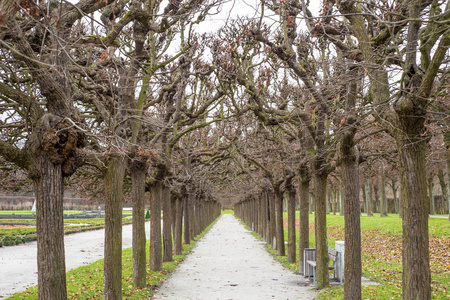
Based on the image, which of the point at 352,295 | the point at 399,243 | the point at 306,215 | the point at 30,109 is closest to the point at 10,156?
the point at 30,109

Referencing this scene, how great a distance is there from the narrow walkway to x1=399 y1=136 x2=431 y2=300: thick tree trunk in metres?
5.36

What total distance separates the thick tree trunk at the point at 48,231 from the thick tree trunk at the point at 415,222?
16.2 feet

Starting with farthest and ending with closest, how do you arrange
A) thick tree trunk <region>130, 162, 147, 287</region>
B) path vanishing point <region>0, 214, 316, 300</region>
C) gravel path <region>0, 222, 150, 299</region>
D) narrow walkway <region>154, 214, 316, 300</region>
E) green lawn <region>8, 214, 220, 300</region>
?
gravel path <region>0, 222, 150, 299</region>
thick tree trunk <region>130, 162, 147, 287</region>
path vanishing point <region>0, 214, 316, 300</region>
narrow walkway <region>154, 214, 316, 300</region>
green lawn <region>8, 214, 220, 300</region>

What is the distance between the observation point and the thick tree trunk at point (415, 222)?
5.75 m

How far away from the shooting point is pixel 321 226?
11.3 m

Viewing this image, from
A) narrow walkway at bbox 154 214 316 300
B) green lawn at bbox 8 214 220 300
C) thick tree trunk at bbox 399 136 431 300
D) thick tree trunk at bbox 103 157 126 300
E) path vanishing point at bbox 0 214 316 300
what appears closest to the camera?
thick tree trunk at bbox 399 136 431 300

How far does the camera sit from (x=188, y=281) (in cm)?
1331

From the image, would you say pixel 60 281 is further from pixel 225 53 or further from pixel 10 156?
pixel 225 53

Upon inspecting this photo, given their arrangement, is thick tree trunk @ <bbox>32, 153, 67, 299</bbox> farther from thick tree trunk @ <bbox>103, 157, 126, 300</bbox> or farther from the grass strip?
the grass strip

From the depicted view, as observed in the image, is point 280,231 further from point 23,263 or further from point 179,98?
point 23,263

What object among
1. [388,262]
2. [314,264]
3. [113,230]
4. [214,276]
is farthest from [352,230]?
[388,262]

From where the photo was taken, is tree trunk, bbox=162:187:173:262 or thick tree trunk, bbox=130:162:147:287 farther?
tree trunk, bbox=162:187:173:262

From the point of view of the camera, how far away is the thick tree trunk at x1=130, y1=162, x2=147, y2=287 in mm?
11406

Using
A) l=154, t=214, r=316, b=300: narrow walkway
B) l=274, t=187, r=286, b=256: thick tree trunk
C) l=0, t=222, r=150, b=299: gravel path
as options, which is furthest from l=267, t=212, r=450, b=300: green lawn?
l=0, t=222, r=150, b=299: gravel path
